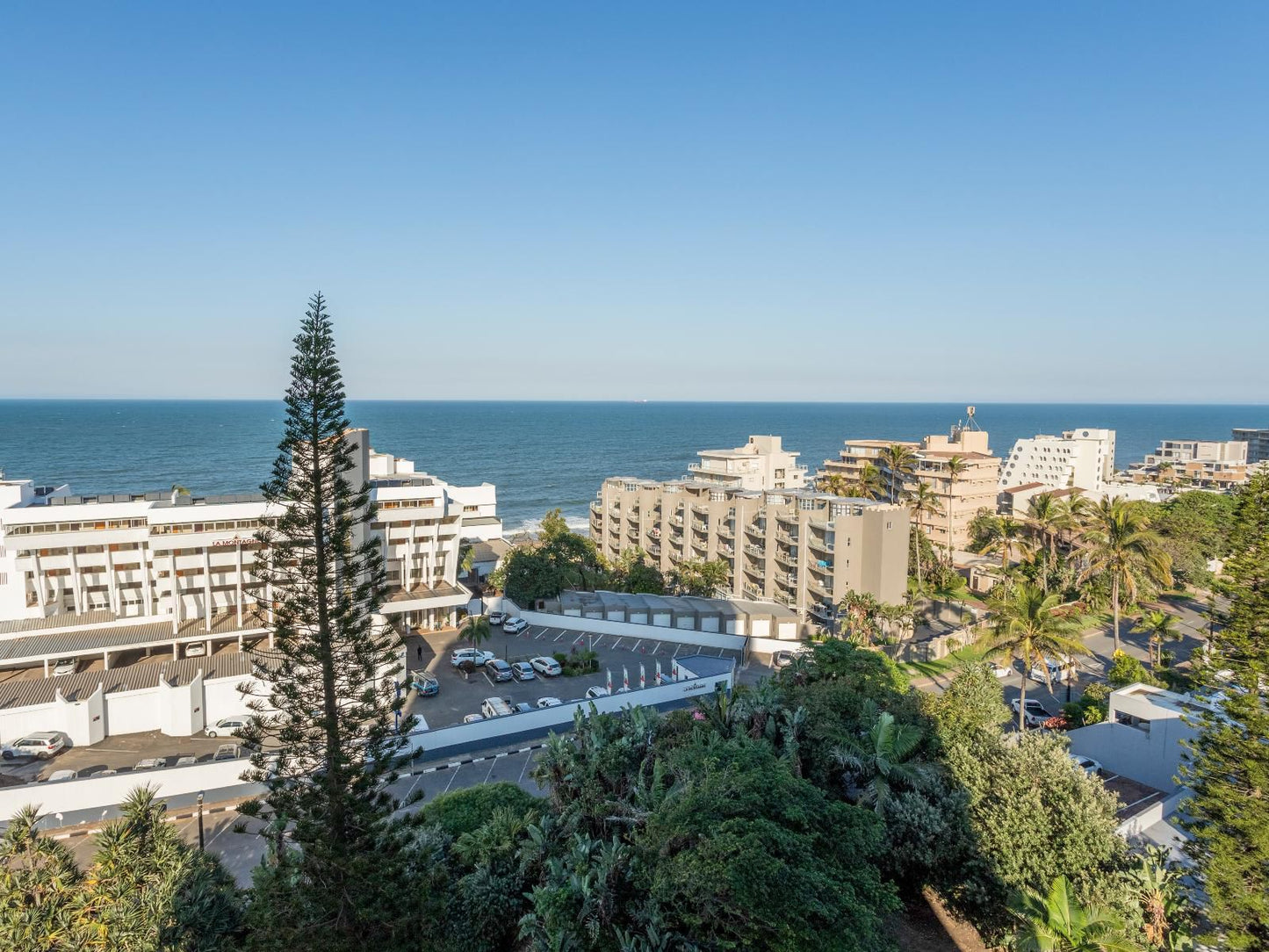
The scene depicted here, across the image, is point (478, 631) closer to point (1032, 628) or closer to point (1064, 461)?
point (1032, 628)

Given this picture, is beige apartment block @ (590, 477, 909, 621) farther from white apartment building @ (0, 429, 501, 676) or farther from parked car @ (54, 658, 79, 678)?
parked car @ (54, 658, 79, 678)

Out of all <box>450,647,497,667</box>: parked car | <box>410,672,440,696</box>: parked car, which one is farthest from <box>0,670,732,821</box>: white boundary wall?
<box>450,647,497,667</box>: parked car

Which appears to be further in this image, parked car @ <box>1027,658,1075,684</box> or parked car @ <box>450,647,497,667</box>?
parked car @ <box>450,647,497,667</box>

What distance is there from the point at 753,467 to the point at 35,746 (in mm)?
44514

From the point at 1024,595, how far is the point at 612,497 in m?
29.8

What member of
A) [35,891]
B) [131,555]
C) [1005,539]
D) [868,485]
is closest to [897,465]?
[868,485]

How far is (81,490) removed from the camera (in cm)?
7188

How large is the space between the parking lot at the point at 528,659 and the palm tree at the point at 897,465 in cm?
2393

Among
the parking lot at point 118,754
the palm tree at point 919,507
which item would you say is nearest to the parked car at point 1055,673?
the palm tree at point 919,507

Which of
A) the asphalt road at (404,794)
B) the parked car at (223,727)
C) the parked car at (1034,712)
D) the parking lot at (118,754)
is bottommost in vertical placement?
the parked car at (1034,712)

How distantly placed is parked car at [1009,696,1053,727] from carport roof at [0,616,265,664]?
87.5 feet

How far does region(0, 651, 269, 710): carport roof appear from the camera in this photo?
21.4m

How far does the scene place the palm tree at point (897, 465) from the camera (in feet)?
158

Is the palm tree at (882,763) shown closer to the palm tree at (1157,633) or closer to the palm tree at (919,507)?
the palm tree at (1157,633)
